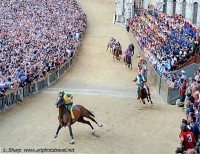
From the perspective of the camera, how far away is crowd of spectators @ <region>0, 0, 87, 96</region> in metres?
26.5

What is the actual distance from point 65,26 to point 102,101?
22.7 m

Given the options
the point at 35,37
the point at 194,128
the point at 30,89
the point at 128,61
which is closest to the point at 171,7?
the point at 35,37

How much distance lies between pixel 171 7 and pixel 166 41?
15.7 meters

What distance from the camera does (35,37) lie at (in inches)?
1592

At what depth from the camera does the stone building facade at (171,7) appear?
39688 millimetres

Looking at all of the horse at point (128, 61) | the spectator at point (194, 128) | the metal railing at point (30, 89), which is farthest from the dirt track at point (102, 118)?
the spectator at point (194, 128)

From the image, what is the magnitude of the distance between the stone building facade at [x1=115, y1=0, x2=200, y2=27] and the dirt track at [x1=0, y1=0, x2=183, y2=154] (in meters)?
11.2

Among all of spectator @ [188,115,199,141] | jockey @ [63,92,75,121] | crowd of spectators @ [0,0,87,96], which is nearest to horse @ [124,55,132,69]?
crowd of spectators @ [0,0,87,96]

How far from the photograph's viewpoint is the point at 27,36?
41.4 m

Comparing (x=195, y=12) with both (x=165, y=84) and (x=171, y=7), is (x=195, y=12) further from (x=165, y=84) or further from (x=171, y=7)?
(x=165, y=84)

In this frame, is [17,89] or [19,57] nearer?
[17,89]

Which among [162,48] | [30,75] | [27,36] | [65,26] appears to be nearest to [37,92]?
[30,75]

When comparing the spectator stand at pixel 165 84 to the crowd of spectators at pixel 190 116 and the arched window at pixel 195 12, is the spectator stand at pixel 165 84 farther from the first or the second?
the arched window at pixel 195 12

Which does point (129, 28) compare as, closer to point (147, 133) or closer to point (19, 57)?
point (19, 57)
